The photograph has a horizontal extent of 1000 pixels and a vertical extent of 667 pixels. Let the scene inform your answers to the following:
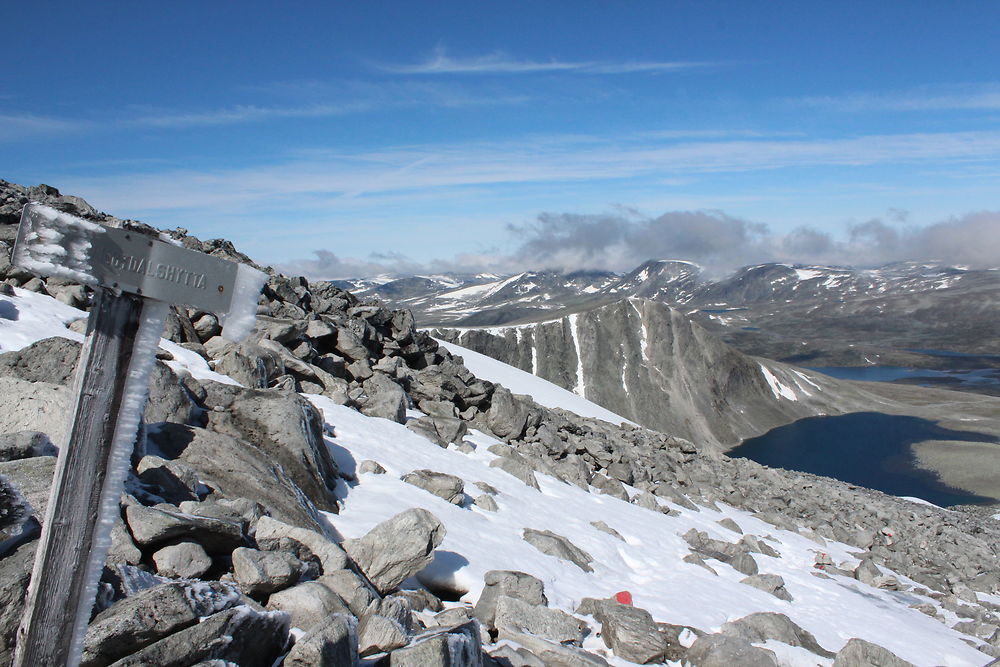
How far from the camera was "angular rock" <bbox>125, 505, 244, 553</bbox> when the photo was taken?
5965 mm

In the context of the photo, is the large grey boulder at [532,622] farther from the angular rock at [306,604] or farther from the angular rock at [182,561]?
the angular rock at [182,561]

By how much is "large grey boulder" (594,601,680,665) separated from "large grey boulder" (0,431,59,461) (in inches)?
302

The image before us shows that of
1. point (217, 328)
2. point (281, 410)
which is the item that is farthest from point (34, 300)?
point (281, 410)

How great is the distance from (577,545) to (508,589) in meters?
4.91

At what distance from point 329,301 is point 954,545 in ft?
108

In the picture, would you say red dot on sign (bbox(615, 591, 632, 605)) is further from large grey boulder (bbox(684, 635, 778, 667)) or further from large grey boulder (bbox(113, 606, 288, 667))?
large grey boulder (bbox(113, 606, 288, 667))

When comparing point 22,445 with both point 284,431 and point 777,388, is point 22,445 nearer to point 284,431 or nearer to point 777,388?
point 284,431

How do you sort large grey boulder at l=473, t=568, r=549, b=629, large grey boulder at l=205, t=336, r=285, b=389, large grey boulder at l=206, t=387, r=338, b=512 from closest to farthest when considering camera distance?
large grey boulder at l=473, t=568, r=549, b=629, large grey boulder at l=206, t=387, r=338, b=512, large grey boulder at l=205, t=336, r=285, b=389

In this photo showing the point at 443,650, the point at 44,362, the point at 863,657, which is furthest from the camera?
the point at 863,657

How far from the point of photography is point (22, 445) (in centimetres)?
650

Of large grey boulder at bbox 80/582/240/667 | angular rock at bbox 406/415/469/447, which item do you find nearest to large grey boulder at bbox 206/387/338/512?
large grey boulder at bbox 80/582/240/667

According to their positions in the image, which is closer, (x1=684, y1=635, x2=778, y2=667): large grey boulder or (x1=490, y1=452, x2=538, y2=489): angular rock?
(x1=684, y1=635, x2=778, y2=667): large grey boulder

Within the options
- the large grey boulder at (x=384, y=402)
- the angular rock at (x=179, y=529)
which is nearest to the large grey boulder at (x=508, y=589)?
the angular rock at (x=179, y=529)

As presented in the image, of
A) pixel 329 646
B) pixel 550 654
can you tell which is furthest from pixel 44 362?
pixel 550 654
